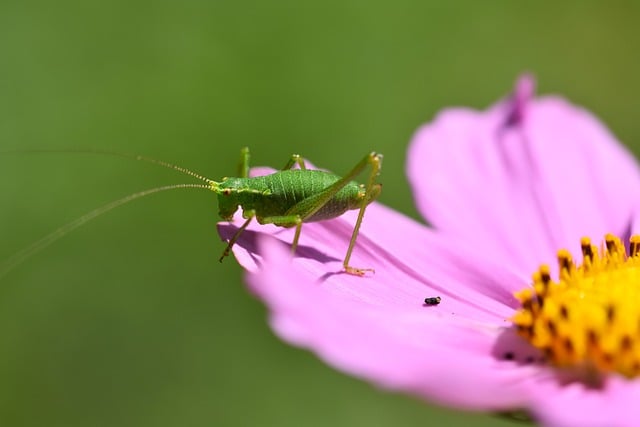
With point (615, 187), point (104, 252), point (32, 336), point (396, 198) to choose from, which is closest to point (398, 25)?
point (396, 198)

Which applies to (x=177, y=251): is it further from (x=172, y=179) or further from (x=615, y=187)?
(x=615, y=187)

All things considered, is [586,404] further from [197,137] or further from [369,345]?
[197,137]

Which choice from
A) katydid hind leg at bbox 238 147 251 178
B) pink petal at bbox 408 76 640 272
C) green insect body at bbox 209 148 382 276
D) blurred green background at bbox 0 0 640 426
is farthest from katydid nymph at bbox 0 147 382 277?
blurred green background at bbox 0 0 640 426

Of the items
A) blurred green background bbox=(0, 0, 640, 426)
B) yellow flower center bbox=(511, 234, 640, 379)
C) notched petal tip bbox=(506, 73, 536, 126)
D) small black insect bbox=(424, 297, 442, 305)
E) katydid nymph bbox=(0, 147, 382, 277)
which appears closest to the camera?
yellow flower center bbox=(511, 234, 640, 379)

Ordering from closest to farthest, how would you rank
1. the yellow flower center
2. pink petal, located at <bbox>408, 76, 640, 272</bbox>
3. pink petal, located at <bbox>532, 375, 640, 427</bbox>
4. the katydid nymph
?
pink petal, located at <bbox>532, 375, 640, 427</bbox>, the yellow flower center, the katydid nymph, pink petal, located at <bbox>408, 76, 640, 272</bbox>

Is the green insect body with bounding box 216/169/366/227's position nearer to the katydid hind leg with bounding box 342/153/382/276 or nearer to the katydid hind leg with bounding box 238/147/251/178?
the katydid hind leg with bounding box 342/153/382/276

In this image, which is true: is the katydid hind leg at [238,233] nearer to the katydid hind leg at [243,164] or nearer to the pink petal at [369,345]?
the katydid hind leg at [243,164]

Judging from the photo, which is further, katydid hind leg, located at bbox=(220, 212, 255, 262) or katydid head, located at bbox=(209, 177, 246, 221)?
katydid head, located at bbox=(209, 177, 246, 221)

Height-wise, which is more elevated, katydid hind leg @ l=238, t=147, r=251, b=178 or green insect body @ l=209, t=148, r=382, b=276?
katydid hind leg @ l=238, t=147, r=251, b=178
